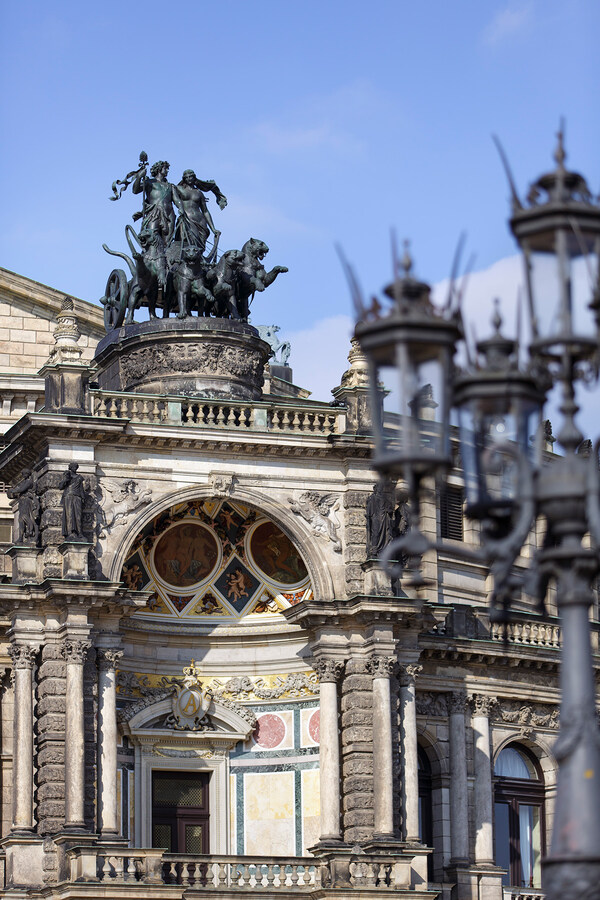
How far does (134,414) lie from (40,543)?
3349 millimetres

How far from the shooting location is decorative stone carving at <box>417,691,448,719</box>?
142 ft

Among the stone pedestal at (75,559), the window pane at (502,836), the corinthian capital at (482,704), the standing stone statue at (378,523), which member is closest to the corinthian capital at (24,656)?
the stone pedestal at (75,559)

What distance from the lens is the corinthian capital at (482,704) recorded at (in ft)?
145

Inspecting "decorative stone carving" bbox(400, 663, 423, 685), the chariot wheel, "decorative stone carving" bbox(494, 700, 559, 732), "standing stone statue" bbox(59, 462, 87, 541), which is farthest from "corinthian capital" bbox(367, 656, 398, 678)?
the chariot wheel

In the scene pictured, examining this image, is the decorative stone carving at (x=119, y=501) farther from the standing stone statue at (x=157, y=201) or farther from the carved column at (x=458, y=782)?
the carved column at (x=458, y=782)

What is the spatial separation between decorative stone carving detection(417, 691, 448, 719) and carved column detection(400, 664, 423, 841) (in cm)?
316

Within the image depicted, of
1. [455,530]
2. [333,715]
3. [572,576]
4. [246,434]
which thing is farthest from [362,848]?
[572,576]

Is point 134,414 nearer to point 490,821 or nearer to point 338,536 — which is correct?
point 338,536

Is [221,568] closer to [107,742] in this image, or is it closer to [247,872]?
[107,742]

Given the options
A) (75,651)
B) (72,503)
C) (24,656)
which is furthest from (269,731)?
(72,503)

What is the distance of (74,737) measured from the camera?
120ft

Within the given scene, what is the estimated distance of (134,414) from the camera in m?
39.4

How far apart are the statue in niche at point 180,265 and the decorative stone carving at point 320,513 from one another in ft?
16.0

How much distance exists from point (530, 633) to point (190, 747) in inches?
369
